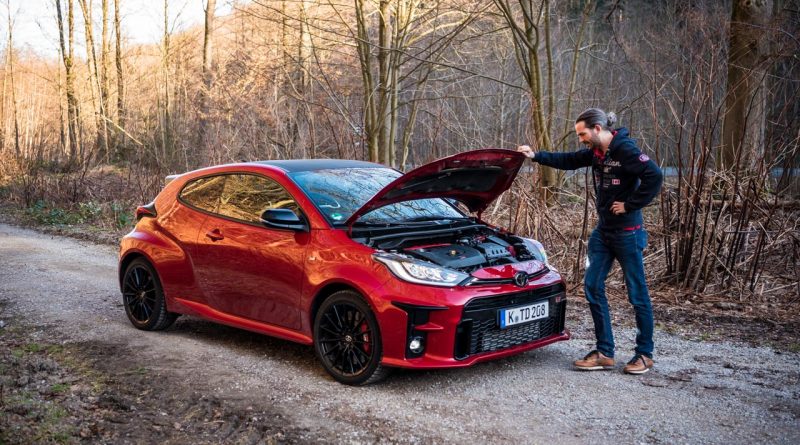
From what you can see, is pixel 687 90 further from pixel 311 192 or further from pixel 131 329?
pixel 131 329

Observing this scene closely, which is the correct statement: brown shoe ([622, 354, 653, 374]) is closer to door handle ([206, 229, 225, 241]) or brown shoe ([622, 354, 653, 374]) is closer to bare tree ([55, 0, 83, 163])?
door handle ([206, 229, 225, 241])

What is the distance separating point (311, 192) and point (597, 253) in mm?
2222

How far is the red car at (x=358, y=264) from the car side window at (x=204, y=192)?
0.04 ft

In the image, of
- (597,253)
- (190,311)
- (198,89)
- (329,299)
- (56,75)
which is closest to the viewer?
(329,299)

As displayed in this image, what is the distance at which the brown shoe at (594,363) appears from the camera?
5543mm

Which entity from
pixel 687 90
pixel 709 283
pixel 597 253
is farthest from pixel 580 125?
pixel 709 283

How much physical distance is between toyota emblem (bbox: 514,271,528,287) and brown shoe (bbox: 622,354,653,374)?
3.39ft

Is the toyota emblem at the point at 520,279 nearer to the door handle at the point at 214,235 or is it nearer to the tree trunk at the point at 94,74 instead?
the door handle at the point at 214,235

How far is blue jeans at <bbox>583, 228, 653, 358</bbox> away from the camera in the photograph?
5426 millimetres

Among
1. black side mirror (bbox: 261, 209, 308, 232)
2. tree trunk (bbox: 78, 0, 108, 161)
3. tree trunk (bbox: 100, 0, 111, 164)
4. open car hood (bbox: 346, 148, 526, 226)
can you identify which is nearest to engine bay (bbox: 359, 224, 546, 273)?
open car hood (bbox: 346, 148, 526, 226)

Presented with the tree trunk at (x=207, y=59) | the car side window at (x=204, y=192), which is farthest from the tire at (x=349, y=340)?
the tree trunk at (x=207, y=59)

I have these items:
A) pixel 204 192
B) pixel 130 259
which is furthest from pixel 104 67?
pixel 204 192

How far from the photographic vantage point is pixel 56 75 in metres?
33.0

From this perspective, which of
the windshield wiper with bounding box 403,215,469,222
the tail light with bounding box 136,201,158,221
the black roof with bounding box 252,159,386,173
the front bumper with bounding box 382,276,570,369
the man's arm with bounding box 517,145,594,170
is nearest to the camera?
→ the front bumper with bounding box 382,276,570,369
